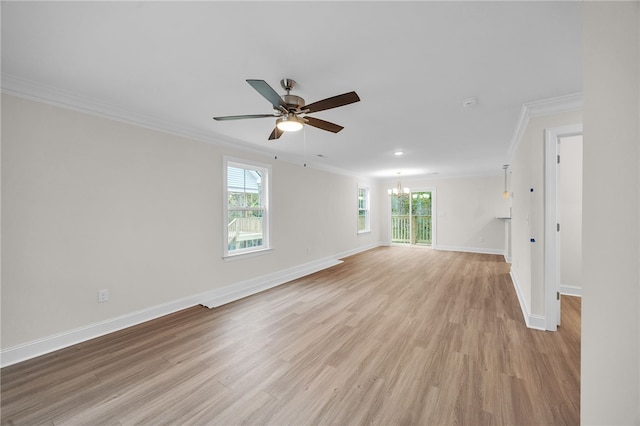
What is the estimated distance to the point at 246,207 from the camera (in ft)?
14.2

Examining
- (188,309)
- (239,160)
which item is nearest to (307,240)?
(239,160)

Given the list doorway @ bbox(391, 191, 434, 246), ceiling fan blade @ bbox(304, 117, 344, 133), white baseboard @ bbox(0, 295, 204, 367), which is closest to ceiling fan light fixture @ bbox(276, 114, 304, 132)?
ceiling fan blade @ bbox(304, 117, 344, 133)

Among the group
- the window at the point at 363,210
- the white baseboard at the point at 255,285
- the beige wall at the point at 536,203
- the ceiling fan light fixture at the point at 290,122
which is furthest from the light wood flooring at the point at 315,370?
the window at the point at 363,210

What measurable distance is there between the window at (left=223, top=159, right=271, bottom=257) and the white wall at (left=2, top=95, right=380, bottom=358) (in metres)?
0.22

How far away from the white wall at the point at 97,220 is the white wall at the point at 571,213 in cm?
511

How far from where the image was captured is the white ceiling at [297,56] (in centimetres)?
140

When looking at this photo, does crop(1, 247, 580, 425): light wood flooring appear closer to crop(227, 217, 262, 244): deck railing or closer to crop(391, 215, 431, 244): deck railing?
crop(227, 217, 262, 244): deck railing

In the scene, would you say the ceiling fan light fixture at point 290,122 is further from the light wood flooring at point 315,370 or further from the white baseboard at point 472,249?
the white baseboard at point 472,249

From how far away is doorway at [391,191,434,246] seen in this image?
27.1 ft

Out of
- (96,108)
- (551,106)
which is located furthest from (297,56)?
(551,106)

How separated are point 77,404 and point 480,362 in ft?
10.1

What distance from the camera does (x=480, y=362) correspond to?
2107 mm

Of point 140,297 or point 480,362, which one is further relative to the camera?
point 140,297

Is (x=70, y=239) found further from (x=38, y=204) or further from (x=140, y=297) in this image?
(x=140, y=297)
